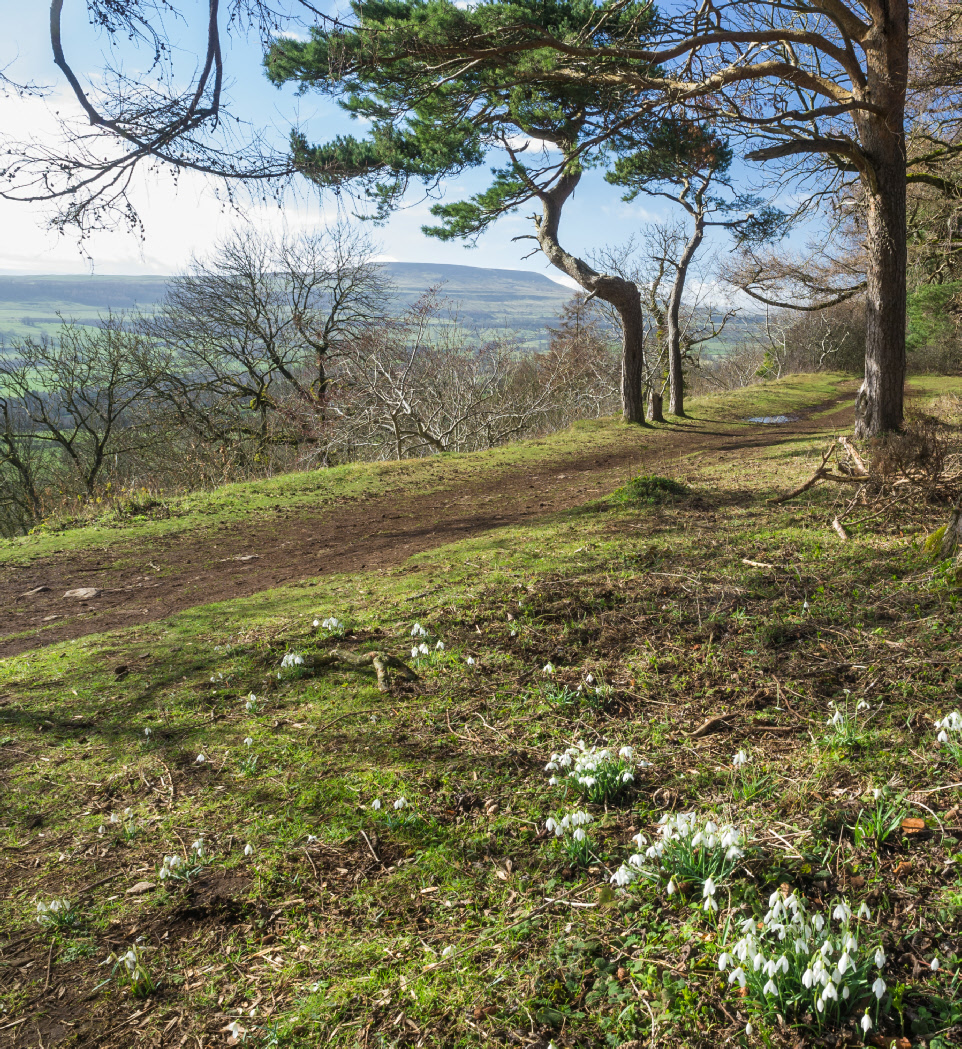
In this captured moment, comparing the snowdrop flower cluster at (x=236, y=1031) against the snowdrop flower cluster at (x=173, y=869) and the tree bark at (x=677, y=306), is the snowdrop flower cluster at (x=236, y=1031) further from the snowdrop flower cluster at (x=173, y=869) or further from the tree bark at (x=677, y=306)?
the tree bark at (x=677, y=306)

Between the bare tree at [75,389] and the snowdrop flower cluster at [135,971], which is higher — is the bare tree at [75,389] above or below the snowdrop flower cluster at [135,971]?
above

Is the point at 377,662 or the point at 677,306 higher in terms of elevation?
the point at 677,306

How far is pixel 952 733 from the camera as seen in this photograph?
284cm

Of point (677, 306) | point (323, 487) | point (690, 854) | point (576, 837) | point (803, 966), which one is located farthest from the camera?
point (677, 306)

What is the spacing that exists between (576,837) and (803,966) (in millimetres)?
951

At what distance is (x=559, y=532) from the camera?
7363 mm

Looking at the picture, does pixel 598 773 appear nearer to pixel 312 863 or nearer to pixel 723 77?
pixel 312 863

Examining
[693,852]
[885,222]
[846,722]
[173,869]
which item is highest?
[885,222]

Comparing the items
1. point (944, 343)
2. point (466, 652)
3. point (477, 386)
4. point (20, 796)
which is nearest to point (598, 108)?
point (466, 652)

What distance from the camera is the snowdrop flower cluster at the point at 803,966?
66.9 inches

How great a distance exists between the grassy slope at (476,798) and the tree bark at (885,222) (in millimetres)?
4230

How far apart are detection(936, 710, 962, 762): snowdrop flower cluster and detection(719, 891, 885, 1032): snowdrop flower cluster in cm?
104

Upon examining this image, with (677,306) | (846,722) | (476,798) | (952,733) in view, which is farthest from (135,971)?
(677,306)

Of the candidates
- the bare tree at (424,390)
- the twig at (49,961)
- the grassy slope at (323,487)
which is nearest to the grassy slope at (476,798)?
the twig at (49,961)
